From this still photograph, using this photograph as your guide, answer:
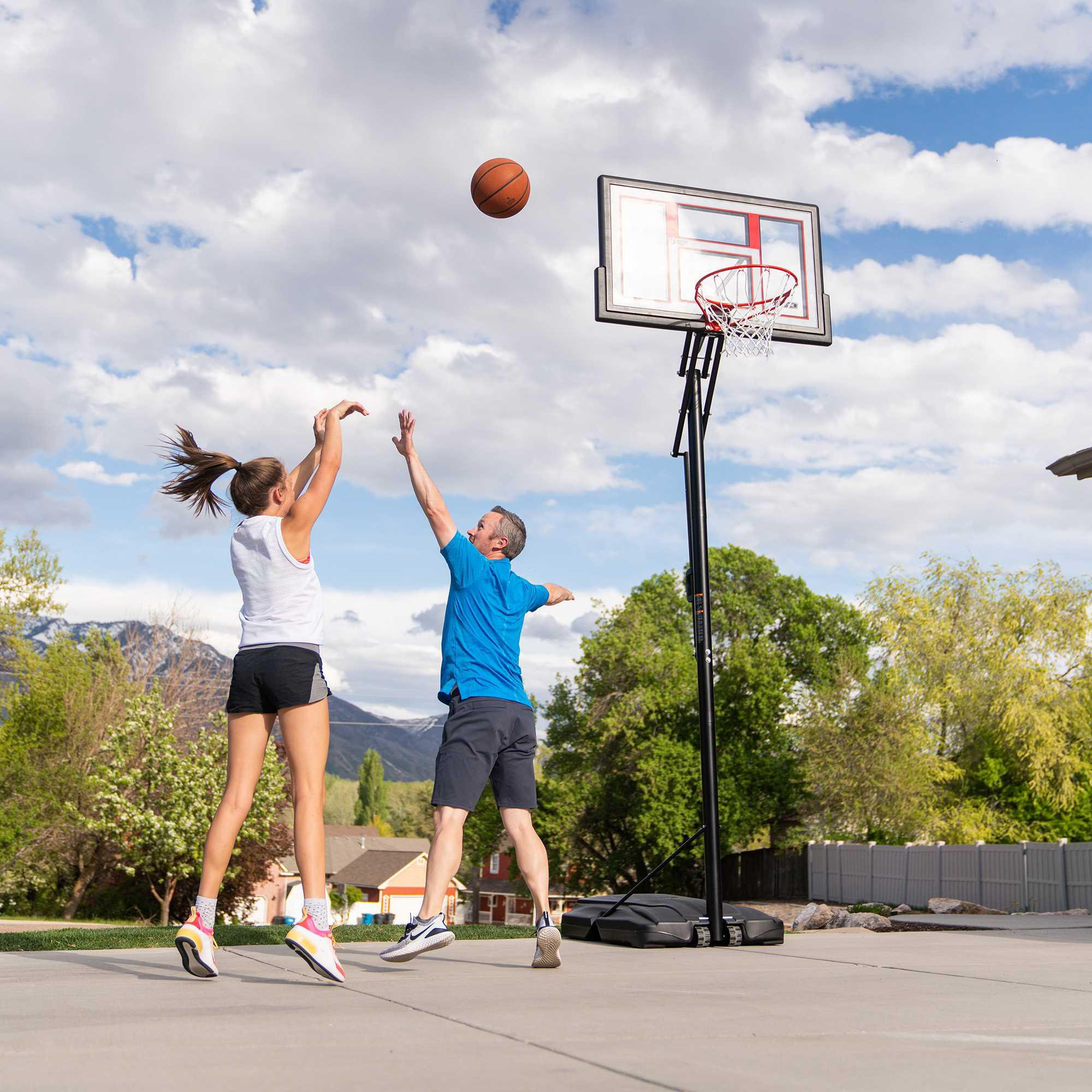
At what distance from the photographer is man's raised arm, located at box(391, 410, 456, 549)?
220 inches

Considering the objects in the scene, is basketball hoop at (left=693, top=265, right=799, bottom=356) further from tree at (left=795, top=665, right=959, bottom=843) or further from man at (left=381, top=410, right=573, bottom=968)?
tree at (left=795, top=665, right=959, bottom=843)

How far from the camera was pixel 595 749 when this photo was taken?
37188mm

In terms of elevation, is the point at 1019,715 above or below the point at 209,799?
above

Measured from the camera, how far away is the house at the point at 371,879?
6281 cm

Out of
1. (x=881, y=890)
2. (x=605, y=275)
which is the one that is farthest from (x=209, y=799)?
(x=605, y=275)

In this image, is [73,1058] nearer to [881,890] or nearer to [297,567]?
[297,567]

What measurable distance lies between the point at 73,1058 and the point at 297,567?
7.67 feet

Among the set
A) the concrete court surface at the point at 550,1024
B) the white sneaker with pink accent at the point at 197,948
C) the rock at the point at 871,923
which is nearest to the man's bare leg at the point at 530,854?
the concrete court surface at the point at 550,1024

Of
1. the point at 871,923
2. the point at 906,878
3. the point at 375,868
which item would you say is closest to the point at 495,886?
the point at 375,868

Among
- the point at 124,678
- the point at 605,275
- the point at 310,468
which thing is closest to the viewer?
the point at 310,468

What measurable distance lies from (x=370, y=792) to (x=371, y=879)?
49035 millimetres

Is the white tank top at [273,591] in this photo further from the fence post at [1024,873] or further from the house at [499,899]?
the house at [499,899]

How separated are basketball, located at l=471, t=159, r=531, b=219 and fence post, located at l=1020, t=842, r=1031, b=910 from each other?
1964 centimetres

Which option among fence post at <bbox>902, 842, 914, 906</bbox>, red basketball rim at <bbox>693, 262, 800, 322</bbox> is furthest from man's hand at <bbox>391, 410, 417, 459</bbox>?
fence post at <bbox>902, 842, 914, 906</bbox>
